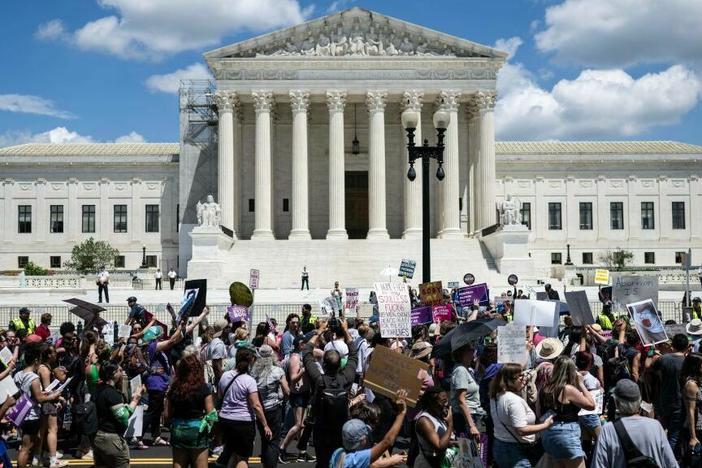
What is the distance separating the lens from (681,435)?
30.6 feet

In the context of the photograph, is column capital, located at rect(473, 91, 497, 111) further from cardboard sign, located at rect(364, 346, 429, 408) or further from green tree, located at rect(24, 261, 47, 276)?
cardboard sign, located at rect(364, 346, 429, 408)

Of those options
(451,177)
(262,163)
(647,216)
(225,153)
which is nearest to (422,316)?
(451,177)

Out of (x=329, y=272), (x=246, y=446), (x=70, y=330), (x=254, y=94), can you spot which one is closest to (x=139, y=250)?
(x=254, y=94)

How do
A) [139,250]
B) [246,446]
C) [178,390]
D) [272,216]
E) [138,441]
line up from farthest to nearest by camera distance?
[139,250]
[272,216]
[138,441]
[246,446]
[178,390]

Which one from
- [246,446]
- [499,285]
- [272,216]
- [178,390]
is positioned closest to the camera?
[178,390]

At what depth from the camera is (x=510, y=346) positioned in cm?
1010

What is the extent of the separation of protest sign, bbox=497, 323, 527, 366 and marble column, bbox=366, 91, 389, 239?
43.3 metres

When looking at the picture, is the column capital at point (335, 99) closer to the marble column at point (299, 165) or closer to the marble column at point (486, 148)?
the marble column at point (299, 165)

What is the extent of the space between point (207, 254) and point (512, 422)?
41780mm

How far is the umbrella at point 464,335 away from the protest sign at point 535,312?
230 cm

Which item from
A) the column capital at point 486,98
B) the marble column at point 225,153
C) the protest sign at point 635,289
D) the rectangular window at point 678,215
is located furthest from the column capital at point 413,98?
the protest sign at point 635,289

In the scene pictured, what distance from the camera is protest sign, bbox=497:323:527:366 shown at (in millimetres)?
10062

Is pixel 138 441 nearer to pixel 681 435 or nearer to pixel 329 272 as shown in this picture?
pixel 681 435

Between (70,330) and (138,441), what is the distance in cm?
258
